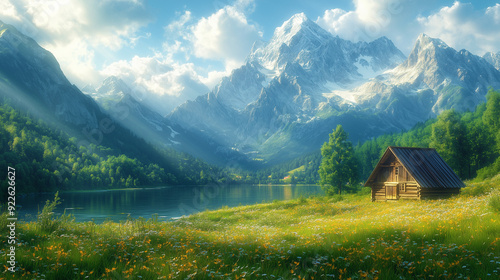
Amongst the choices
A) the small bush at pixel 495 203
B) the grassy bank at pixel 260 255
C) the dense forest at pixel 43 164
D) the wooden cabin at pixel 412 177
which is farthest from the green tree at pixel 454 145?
the dense forest at pixel 43 164

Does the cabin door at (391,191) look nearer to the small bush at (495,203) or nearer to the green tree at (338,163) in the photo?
the green tree at (338,163)

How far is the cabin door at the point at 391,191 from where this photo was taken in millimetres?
41000

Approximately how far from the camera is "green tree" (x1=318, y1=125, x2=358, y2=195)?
6600 centimetres

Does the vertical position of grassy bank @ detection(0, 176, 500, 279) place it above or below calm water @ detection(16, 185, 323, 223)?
above

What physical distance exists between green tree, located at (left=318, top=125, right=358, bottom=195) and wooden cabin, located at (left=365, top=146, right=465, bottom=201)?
20.8 meters

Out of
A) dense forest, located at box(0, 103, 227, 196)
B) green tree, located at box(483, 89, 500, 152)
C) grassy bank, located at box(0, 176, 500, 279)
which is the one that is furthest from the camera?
dense forest, located at box(0, 103, 227, 196)

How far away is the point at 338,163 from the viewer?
218 feet

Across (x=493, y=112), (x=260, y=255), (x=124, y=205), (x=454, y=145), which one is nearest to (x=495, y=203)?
(x=260, y=255)

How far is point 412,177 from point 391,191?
13.4 ft

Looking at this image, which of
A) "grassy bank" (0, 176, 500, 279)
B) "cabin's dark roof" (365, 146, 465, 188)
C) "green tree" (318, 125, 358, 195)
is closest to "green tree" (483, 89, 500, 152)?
"green tree" (318, 125, 358, 195)

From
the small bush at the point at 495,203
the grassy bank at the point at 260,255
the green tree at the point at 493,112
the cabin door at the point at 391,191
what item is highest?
the green tree at the point at 493,112

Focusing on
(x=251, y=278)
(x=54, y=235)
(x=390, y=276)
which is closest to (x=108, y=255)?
(x=54, y=235)

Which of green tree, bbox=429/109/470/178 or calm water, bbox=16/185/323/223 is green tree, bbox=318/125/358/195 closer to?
green tree, bbox=429/109/470/178

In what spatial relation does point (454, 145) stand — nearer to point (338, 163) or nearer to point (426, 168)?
point (338, 163)
